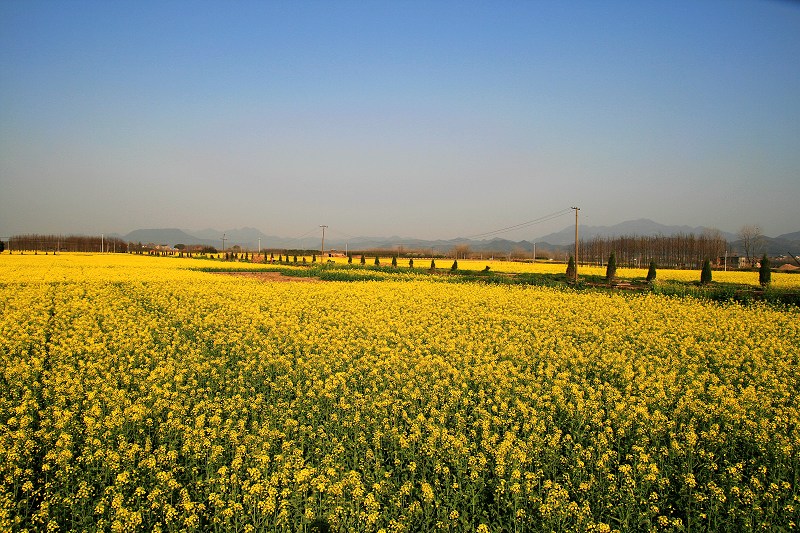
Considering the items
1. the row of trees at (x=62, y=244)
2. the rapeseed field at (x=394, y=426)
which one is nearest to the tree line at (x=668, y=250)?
the rapeseed field at (x=394, y=426)

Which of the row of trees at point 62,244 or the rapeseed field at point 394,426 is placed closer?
the rapeseed field at point 394,426

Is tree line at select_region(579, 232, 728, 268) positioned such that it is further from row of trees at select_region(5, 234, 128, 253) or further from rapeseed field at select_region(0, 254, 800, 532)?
row of trees at select_region(5, 234, 128, 253)

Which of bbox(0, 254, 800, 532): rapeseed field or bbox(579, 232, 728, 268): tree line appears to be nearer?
bbox(0, 254, 800, 532): rapeseed field

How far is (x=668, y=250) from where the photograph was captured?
102 m

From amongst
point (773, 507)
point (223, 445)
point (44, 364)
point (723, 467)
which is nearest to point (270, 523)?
point (223, 445)

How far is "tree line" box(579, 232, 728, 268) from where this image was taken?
3839 inches

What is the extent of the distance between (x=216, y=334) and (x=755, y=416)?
12.9 metres

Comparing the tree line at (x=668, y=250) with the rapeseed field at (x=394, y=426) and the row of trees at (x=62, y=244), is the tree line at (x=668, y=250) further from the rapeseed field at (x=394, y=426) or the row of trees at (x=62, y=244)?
the row of trees at (x=62, y=244)

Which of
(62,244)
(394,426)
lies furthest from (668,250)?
(62,244)

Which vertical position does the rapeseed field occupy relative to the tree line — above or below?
below

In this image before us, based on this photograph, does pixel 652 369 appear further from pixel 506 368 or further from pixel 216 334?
pixel 216 334

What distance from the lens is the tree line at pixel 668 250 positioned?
97.5 meters

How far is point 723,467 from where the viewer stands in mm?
6516

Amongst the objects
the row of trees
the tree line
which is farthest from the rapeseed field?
the row of trees
